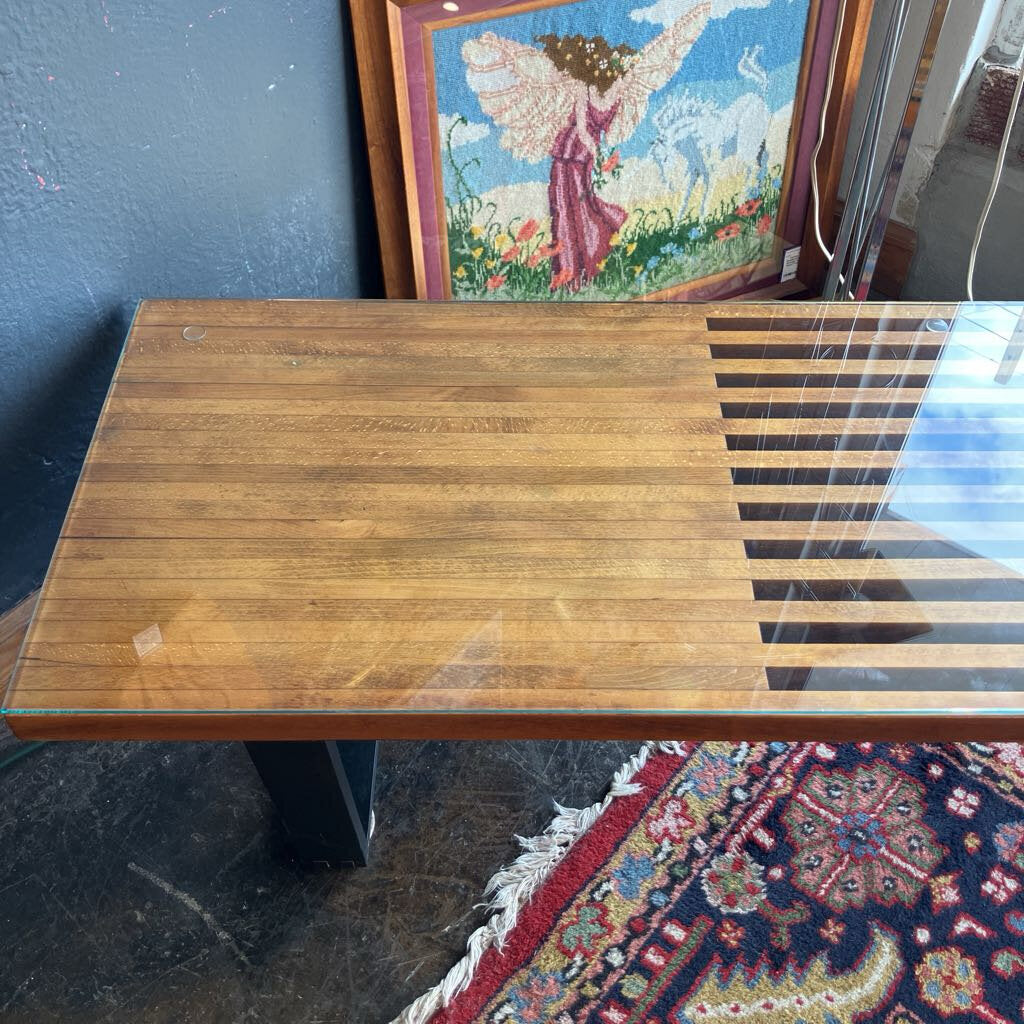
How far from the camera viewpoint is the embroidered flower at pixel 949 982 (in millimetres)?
1058

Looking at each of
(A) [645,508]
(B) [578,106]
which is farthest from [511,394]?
(B) [578,106]

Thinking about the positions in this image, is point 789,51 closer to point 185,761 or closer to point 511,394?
point 511,394

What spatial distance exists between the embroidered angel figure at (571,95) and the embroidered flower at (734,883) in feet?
3.29

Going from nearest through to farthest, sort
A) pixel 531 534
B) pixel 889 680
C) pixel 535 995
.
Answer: pixel 889 680, pixel 531 534, pixel 535 995

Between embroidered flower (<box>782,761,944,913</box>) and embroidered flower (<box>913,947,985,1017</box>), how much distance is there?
69mm

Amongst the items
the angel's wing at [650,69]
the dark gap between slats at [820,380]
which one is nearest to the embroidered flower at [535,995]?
the dark gap between slats at [820,380]

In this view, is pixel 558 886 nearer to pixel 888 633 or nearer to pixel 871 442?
pixel 888 633

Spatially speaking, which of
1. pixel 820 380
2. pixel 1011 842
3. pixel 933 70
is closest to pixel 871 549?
pixel 820 380

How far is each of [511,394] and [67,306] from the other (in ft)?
1.73

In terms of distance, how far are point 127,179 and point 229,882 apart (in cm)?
84

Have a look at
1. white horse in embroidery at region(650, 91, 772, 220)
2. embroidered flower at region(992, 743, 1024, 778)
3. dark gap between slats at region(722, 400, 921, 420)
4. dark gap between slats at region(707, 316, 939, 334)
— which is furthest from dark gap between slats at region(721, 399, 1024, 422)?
white horse in embroidery at region(650, 91, 772, 220)

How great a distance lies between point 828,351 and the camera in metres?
1.21

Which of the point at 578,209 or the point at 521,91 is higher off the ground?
the point at 521,91

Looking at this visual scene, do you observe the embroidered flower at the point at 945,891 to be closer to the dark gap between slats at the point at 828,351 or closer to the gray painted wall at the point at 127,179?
the dark gap between slats at the point at 828,351
